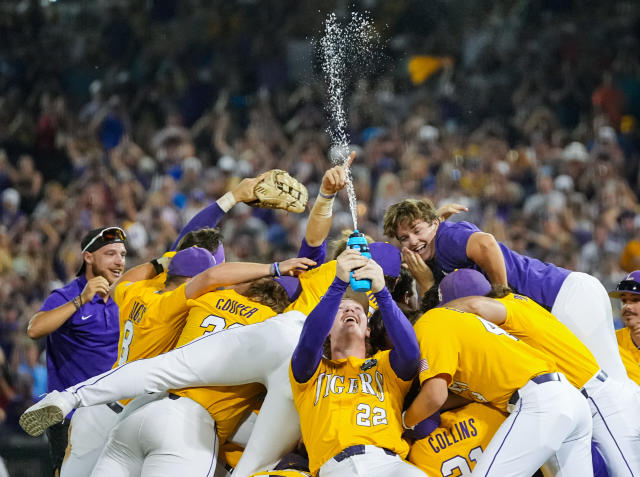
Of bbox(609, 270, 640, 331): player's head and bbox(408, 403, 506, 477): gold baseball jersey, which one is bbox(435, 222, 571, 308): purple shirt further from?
bbox(408, 403, 506, 477): gold baseball jersey

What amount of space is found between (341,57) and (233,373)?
8.92m

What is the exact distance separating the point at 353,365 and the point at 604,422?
54.6 inches

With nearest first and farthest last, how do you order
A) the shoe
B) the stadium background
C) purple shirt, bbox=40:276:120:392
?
1. the shoe
2. purple shirt, bbox=40:276:120:392
3. the stadium background

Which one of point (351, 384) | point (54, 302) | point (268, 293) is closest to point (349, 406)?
point (351, 384)

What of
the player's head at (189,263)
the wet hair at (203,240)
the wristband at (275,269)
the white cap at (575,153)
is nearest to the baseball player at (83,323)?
the wet hair at (203,240)

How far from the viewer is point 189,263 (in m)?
5.23

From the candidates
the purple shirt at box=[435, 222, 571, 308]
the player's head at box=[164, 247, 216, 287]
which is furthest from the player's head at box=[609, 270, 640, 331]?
the player's head at box=[164, 247, 216, 287]

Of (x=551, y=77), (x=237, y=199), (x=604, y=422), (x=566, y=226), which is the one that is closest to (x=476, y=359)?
(x=604, y=422)

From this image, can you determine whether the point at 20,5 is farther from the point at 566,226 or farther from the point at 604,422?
the point at 604,422

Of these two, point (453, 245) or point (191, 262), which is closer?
point (453, 245)

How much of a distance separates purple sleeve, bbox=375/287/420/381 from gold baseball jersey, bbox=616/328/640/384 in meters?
1.84

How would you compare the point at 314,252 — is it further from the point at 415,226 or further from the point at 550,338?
the point at 550,338

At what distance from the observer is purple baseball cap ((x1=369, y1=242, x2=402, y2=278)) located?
16.1ft

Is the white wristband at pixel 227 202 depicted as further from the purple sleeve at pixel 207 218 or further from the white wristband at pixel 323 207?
the white wristband at pixel 323 207
